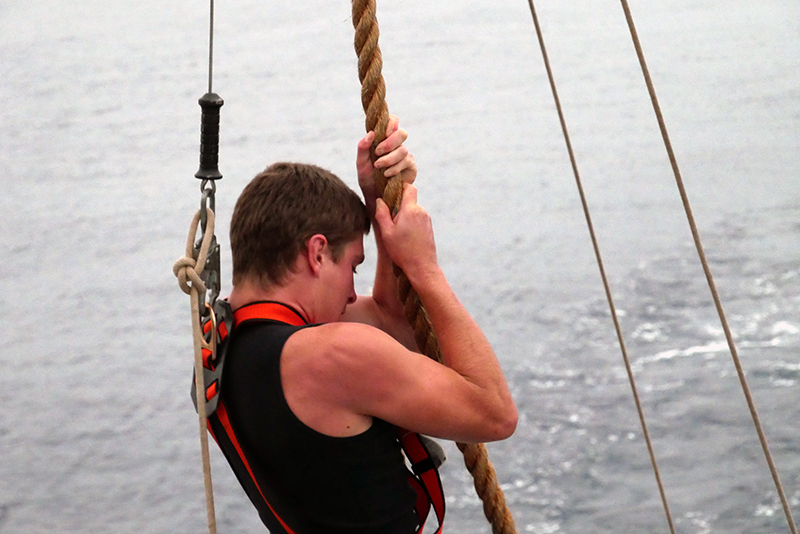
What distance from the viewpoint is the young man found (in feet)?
2.97

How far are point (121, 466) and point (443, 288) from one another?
3450mm

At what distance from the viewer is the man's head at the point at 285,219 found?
104cm

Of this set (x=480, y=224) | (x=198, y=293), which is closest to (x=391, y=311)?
(x=198, y=293)

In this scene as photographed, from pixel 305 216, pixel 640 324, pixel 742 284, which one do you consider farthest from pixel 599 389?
pixel 305 216

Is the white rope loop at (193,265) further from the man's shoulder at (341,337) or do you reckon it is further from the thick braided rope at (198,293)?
the man's shoulder at (341,337)

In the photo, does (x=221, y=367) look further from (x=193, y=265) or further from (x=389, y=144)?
(x=389, y=144)

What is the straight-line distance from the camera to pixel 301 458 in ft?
3.04

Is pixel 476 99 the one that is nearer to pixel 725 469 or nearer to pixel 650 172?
pixel 650 172

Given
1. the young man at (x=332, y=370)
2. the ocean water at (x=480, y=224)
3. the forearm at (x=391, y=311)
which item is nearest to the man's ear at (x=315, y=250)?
the young man at (x=332, y=370)

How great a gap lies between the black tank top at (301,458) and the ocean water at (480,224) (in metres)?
2.79

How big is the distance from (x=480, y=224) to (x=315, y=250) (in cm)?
387

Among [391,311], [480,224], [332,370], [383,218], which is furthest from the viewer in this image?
[480,224]

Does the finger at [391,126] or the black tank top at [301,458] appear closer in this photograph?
the black tank top at [301,458]

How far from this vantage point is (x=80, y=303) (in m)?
4.60
